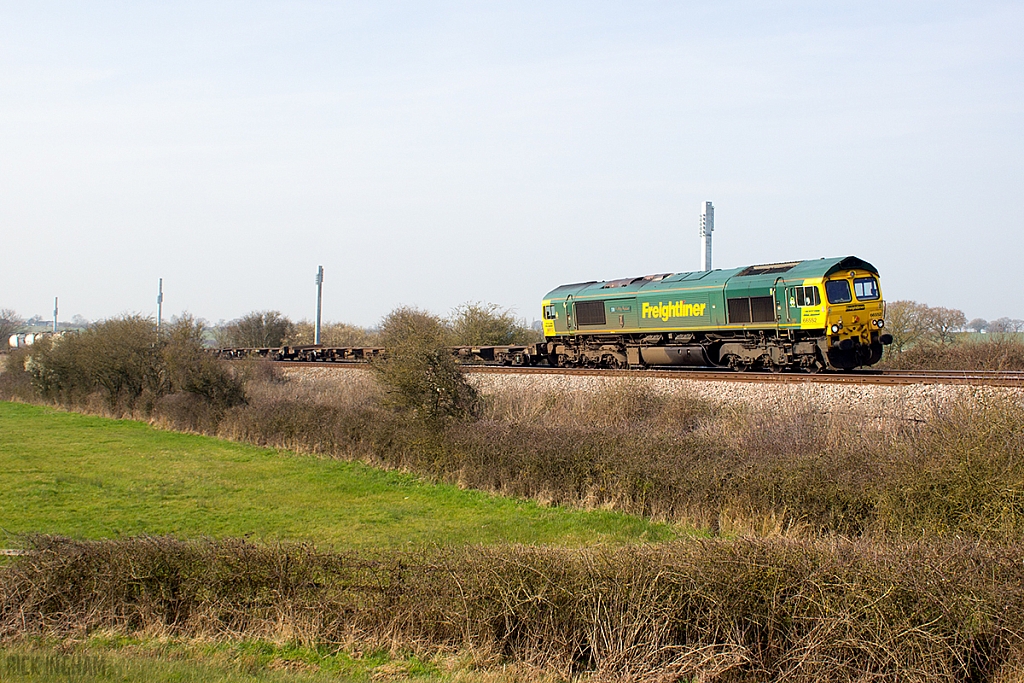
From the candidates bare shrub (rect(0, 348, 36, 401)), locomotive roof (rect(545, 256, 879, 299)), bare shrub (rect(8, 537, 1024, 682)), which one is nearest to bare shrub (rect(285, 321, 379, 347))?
bare shrub (rect(0, 348, 36, 401))

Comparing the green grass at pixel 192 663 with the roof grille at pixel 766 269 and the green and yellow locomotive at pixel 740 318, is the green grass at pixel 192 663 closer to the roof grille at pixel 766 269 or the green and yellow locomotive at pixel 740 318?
the green and yellow locomotive at pixel 740 318

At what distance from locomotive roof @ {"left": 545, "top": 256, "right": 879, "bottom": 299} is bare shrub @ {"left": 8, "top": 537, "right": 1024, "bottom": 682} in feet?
52.8

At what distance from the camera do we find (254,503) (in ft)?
58.8

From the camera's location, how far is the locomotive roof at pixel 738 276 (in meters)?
24.4

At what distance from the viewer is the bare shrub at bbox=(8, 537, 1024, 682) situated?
8.09 meters

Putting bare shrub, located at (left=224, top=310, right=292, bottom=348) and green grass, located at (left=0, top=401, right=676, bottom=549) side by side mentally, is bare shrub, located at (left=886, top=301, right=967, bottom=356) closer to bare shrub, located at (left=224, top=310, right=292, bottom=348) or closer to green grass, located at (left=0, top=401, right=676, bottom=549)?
green grass, located at (left=0, top=401, right=676, bottom=549)

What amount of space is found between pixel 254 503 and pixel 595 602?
427 inches

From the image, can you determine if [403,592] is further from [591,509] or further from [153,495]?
[153,495]

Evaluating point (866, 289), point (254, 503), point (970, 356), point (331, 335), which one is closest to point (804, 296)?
point (866, 289)

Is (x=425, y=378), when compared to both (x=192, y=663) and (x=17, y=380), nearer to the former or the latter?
Result: (x=192, y=663)

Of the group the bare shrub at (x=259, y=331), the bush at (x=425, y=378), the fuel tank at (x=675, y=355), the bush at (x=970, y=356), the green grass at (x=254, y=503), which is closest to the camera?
Answer: the green grass at (x=254, y=503)

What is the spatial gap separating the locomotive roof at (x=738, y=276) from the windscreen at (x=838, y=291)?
335 millimetres

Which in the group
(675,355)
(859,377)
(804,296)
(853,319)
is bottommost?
(859,377)

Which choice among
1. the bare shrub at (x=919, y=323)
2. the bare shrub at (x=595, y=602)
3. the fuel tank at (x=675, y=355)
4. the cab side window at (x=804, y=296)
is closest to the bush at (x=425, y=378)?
the fuel tank at (x=675, y=355)
